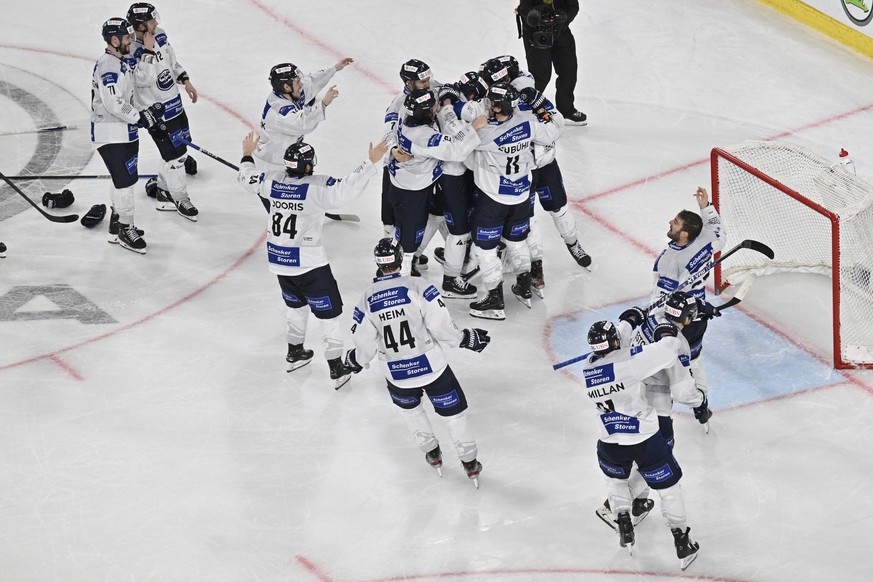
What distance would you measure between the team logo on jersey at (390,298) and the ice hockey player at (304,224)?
88cm

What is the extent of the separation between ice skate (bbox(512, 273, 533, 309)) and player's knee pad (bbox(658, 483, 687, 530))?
2.36m

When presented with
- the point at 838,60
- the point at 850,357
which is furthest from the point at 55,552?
the point at 838,60

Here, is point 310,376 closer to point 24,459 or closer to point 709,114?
point 24,459

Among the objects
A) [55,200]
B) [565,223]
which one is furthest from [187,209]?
[565,223]

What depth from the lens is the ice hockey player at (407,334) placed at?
6324 mm

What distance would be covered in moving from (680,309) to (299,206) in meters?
2.11

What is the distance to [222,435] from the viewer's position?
725cm

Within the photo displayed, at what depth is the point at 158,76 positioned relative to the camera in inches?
343

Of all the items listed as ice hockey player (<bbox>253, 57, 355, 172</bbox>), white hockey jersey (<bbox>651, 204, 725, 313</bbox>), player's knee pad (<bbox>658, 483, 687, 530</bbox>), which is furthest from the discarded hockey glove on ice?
player's knee pad (<bbox>658, 483, 687, 530</bbox>)

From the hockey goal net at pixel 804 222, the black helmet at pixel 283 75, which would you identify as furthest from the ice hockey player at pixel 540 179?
the black helmet at pixel 283 75

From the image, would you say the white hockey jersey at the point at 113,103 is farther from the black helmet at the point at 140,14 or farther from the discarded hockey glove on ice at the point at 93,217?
the discarded hockey glove on ice at the point at 93,217

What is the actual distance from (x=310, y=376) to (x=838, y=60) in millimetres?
5683

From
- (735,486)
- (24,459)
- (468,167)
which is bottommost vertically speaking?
(24,459)

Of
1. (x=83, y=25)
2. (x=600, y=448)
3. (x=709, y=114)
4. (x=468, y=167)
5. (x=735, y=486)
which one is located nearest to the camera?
(x=600, y=448)
